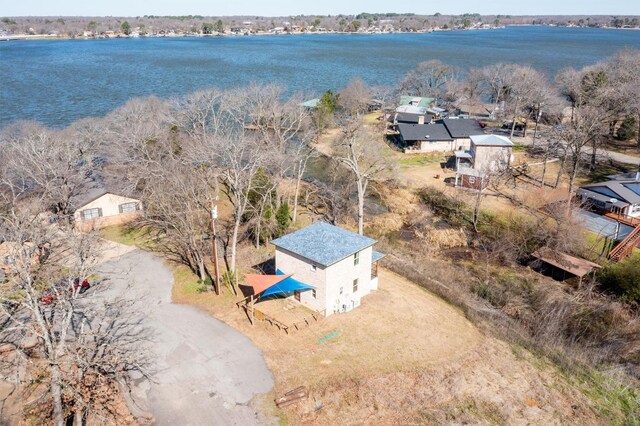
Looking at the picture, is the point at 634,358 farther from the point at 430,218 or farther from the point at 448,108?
the point at 448,108

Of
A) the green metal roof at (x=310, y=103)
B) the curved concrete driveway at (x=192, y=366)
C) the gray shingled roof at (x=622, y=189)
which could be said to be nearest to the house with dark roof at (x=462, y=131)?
the green metal roof at (x=310, y=103)

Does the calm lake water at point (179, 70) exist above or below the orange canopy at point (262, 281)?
above

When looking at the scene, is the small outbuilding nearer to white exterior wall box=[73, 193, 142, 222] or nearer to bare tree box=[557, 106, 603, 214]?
bare tree box=[557, 106, 603, 214]

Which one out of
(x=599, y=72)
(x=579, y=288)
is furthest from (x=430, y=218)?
(x=599, y=72)

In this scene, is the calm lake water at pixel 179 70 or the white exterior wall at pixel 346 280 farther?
the calm lake water at pixel 179 70

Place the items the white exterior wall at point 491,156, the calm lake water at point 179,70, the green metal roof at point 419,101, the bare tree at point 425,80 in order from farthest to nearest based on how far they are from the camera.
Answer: the bare tree at point 425,80, the green metal roof at point 419,101, the calm lake water at point 179,70, the white exterior wall at point 491,156

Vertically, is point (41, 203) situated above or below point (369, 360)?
above

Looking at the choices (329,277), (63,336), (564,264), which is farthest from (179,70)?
(63,336)

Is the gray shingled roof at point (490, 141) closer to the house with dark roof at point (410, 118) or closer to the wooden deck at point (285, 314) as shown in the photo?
the house with dark roof at point (410, 118)
